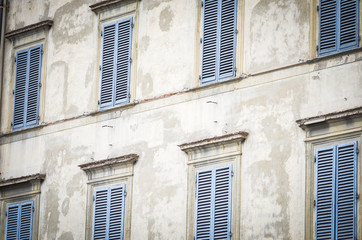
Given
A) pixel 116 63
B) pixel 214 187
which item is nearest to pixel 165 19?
pixel 116 63

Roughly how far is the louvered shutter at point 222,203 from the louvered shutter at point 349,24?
3.94 m

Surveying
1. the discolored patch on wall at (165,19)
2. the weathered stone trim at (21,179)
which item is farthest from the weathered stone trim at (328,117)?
the weathered stone trim at (21,179)

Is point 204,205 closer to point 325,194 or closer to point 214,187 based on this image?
point 214,187

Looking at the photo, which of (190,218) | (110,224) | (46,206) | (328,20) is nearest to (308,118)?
(328,20)

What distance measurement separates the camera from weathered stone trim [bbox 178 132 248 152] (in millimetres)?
26375

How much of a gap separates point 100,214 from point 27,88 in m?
4.73

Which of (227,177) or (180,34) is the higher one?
(180,34)

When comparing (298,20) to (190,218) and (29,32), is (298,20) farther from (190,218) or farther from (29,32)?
(29,32)

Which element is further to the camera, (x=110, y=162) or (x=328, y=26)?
(x=110, y=162)

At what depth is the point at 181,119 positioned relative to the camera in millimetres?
27891

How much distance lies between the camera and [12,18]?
33.0 m

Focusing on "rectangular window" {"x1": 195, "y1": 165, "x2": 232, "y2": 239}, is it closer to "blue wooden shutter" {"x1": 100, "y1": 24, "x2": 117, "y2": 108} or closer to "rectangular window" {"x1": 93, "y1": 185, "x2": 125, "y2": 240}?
"rectangular window" {"x1": 93, "y1": 185, "x2": 125, "y2": 240}

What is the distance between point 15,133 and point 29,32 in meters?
2.84

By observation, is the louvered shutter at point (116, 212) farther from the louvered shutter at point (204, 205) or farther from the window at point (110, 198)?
the louvered shutter at point (204, 205)
